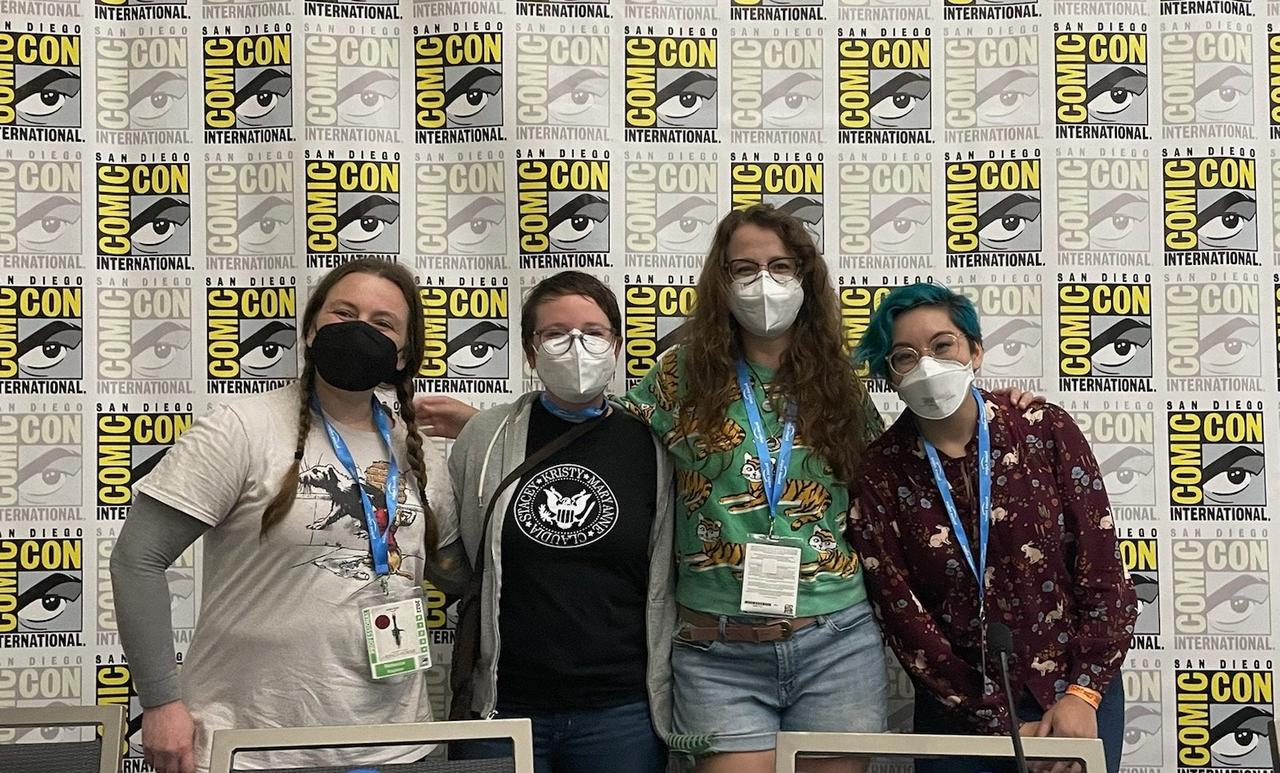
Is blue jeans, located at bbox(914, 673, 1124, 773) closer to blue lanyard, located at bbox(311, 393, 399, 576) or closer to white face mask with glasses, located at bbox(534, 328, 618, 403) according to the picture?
white face mask with glasses, located at bbox(534, 328, 618, 403)

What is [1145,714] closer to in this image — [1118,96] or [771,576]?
[771,576]

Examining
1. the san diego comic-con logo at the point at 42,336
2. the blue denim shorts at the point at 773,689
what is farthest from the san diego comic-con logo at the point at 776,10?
the san diego comic-con logo at the point at 42,336

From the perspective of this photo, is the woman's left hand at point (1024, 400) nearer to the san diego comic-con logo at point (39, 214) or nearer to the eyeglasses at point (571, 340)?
the eyeglasses at point (571, 340)

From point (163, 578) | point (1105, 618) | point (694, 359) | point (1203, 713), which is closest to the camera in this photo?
point (163, 578)

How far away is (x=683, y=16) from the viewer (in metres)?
2.80

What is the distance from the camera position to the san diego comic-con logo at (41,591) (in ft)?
8.87

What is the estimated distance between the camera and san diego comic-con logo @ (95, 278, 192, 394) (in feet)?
9.02

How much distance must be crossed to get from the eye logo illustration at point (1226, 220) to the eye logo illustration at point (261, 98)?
233 centimetres

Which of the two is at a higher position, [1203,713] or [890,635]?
[890,635]

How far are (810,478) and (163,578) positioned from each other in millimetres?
1223

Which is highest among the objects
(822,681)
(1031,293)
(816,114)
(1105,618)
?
(816,114)

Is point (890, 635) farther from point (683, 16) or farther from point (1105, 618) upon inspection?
point (683, 16)

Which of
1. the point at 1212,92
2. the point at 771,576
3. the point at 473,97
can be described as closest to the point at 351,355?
the point at 771,576

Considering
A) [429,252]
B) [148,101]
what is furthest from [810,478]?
[148,101]
